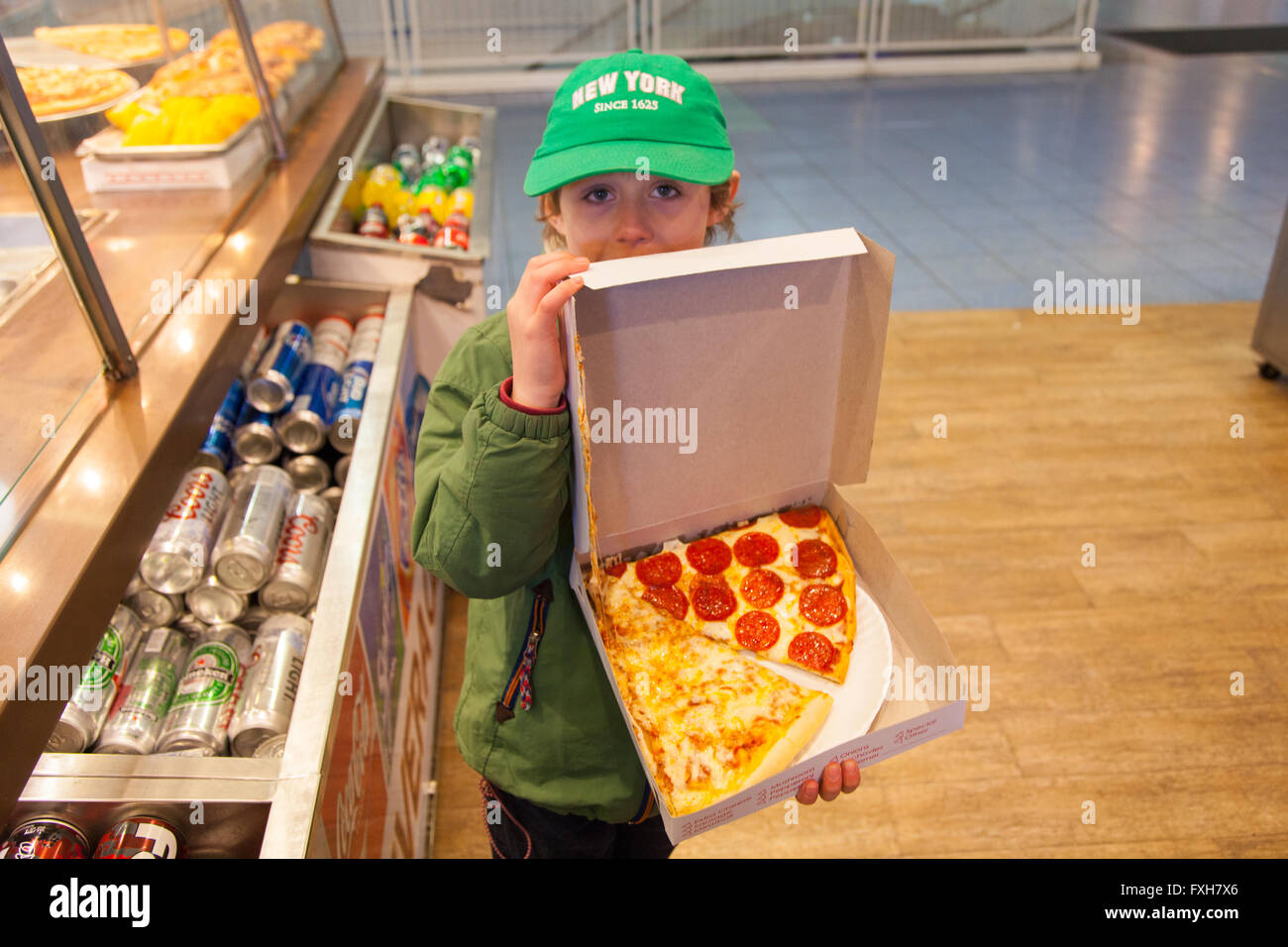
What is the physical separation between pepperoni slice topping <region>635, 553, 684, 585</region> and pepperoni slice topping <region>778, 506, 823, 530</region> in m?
0.20

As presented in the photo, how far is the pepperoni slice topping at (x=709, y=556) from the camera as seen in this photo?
142 cm

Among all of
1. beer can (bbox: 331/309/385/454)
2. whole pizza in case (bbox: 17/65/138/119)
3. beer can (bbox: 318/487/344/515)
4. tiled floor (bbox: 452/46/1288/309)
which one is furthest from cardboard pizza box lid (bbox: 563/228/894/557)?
tiled floor (bbox: 452/46/1288/309)

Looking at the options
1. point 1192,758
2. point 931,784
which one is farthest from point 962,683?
point 1192,758

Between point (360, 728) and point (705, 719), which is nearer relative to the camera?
point (705, 719)

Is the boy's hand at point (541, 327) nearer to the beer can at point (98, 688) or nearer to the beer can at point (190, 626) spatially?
the beer can at point (98, 688)

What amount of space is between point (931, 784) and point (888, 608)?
1.62 m

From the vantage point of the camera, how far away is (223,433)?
230cm

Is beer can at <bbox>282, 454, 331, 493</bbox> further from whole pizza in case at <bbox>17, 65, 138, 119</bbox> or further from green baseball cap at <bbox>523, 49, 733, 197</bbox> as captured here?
green baseball cap at <bbox>523, 49, 733, 197</bbox>

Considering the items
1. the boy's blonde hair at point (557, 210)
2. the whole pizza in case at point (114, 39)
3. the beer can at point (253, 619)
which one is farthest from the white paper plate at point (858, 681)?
the whole pizza in case at point (114, 39)

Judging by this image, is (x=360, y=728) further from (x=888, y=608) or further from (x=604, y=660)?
(x=888, y=608)

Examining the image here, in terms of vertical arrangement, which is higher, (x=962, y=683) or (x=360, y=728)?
(x=962, y=683)

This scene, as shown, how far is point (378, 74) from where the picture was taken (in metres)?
4.96

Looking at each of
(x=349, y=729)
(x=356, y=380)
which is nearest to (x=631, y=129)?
(x=349, y=729)
